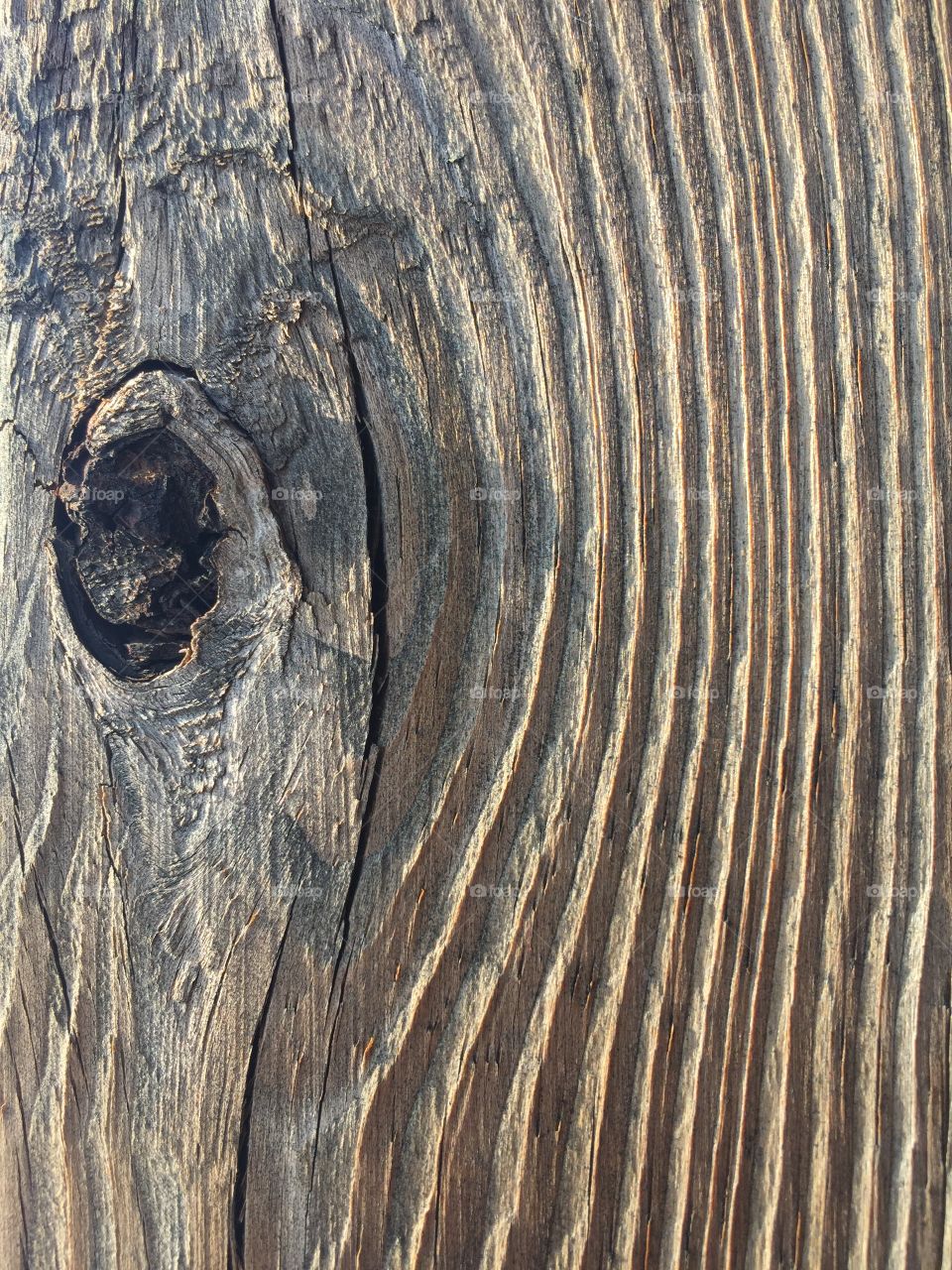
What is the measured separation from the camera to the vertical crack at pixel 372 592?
896 millimetres

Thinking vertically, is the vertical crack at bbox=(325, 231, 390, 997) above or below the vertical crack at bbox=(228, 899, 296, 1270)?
above

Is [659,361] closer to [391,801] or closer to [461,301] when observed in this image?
[461,301]

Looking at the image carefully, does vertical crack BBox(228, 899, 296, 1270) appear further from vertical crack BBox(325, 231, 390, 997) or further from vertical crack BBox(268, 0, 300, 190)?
vertical crack BBox(268, 0, 300, 190)

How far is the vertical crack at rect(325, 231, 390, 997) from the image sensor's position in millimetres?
896

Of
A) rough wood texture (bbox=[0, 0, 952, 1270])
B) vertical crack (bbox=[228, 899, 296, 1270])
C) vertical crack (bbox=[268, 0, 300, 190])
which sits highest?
vertical crack (bbox=[268, 0, 300, 190])

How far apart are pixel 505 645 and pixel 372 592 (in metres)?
0.14

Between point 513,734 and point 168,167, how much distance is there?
618 mm

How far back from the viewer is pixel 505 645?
2.91 feet

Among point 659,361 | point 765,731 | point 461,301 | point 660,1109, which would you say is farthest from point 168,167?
point 660,1109

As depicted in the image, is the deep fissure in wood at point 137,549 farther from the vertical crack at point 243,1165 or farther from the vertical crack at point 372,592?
the vertical crack at point 243,1165

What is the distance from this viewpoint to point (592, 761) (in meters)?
0.87

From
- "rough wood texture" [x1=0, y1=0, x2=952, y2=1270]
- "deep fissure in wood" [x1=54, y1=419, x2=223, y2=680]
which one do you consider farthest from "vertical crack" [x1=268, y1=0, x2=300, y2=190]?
"deep fissure in wood" [x1=54, y1=419, x2=223, y2=680]

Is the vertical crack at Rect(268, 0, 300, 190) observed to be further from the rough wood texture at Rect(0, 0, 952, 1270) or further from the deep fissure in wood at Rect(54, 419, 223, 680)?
the deep fissure in wood at Rect(54, 419, 223, 680)

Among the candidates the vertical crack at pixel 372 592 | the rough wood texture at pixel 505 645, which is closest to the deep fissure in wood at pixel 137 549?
the rough wood texture at pixel 505 645
